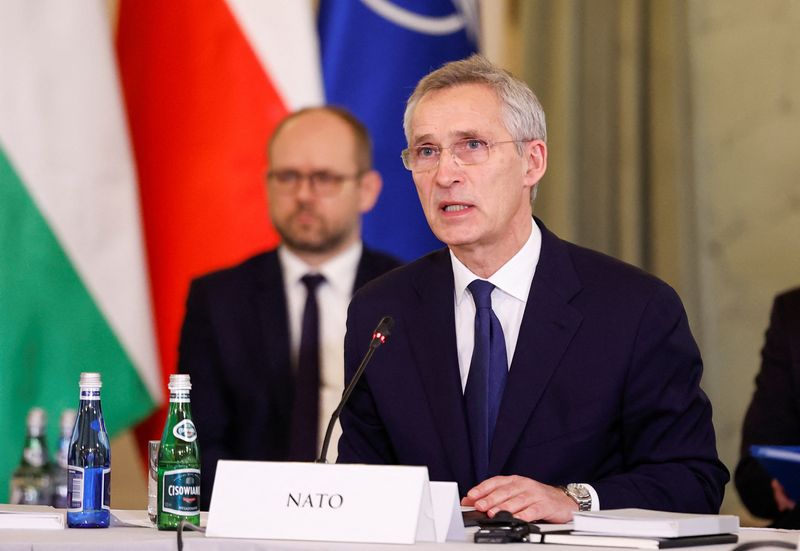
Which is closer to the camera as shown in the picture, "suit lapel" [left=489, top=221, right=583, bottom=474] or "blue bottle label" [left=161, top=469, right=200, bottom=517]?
"blue bottle label" [left=161, top=469, right=200, bottom=517]

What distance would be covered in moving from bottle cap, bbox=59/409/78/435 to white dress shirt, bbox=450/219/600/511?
154cm

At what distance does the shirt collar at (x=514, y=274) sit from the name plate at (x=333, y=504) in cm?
78

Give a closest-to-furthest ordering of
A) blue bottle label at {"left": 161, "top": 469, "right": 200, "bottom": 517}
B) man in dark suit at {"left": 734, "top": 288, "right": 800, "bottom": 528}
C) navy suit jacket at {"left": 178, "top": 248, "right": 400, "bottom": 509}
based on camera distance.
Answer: blue bottle label at {"left": 161, "top": 469, "right": 200, "bottom": 517} < man in dark suit at {"left": 734, "top": 288, "right": 800, "bottom": 528} < navy suit jacket at {"left": 178, "top": 248, "right": 400, "bottom": 509}

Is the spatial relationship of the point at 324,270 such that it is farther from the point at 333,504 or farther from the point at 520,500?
the point at 333,504

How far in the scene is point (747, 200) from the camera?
4156 millimetres

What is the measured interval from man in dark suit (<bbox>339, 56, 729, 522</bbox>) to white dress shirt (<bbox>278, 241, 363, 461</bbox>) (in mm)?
1078

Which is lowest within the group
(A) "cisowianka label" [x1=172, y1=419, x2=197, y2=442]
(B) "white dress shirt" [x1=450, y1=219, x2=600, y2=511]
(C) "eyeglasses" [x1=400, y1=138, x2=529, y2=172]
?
(A) "cisowianka label" [x1=172, y1=419, x2=197, y2=442]

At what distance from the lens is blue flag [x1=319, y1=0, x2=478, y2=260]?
381 cm

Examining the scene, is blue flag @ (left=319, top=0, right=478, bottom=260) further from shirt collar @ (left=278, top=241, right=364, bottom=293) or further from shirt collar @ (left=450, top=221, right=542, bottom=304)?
shirt collar @ (left=450, top=221, right=542, bottom=304)

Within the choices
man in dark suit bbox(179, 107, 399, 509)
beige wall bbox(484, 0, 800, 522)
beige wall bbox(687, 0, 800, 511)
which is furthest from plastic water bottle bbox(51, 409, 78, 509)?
beige wall bbox(687, 0, 800, 511)

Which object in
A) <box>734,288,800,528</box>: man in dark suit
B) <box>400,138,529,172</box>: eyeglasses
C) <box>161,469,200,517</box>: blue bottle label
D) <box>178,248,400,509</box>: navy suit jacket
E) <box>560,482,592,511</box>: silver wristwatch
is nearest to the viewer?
<box>161,469,200,517</box>: blue bottle label

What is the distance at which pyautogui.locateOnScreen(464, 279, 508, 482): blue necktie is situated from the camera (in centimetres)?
232

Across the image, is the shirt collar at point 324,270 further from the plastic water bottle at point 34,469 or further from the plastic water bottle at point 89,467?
the plastic water bottle at point 89,467

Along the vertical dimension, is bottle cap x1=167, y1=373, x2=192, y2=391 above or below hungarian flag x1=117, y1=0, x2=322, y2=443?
below
